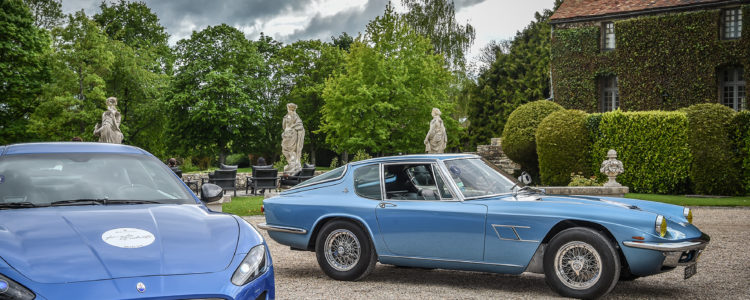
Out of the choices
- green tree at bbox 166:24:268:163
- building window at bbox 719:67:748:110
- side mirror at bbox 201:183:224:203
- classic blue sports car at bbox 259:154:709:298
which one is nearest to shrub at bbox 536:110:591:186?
building window at bbox 719:67:748:110

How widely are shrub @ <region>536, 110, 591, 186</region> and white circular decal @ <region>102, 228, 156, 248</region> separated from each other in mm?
23368

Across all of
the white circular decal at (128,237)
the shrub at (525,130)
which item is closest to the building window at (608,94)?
the shrub at (525,130)

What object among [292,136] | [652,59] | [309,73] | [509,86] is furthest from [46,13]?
[652,59]

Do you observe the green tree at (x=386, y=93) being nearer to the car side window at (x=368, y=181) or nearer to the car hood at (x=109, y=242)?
the car side window at (x=368, y=181)

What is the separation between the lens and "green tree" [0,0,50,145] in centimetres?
3500

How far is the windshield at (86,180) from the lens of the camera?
183 inches

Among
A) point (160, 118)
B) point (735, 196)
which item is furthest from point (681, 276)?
point (160, 118)

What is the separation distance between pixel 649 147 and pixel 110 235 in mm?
23545

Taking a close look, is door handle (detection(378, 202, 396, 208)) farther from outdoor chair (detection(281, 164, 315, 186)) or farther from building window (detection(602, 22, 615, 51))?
building window (detection(602, 22, 615, 51))

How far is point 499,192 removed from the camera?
23.9ft

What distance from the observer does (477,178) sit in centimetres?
742

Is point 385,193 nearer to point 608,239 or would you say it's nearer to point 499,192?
point 499,192

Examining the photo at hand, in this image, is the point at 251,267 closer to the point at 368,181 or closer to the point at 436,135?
the point at 368,181

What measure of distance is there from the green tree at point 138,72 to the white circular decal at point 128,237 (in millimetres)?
40225
